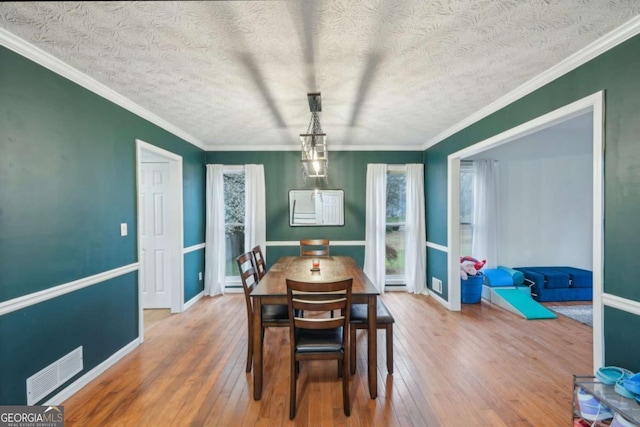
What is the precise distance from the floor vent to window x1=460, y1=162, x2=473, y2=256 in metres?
5.16

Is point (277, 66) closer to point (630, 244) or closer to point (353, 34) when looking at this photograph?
point (353, 34)

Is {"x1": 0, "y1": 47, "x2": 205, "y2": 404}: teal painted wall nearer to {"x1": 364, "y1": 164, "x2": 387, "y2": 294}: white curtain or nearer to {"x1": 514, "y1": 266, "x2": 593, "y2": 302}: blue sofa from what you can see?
{"x1": 364, "y1": 164, "x2": 387, "y2": 294}: white curtain

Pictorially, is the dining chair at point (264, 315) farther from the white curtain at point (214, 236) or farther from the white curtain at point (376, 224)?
the white curtain at point (376, 224)

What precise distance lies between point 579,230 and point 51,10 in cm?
684

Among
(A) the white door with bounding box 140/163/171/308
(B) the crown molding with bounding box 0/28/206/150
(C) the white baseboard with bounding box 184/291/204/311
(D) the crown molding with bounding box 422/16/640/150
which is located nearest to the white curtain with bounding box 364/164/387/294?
(D) the crown molding with bounding box 422/16/640/150

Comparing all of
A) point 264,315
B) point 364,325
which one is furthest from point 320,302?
point 264,315

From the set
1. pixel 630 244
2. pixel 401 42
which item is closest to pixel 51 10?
pixel 401 42

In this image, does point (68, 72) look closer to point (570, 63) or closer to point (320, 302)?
point (320, 302)

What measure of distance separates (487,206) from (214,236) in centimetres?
460

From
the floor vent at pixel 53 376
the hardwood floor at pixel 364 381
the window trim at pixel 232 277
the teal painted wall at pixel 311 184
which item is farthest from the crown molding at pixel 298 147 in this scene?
the floor vent at pixel 53 376

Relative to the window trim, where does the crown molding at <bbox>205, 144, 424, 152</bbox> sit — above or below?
above

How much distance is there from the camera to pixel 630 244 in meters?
1.74

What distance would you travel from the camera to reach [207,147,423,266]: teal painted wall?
4824 mm

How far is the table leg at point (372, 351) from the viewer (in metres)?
2.08
